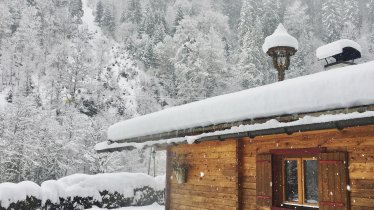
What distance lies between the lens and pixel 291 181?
6402 mm

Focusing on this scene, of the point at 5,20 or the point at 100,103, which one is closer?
the point at 100,103

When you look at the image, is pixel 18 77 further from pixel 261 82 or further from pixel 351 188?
pixel 351 188

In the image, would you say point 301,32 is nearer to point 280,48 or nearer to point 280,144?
point 280,48

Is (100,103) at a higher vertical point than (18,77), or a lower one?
lower

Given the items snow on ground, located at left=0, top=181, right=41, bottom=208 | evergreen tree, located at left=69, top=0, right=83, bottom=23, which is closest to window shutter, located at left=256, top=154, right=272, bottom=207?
snow on ground, located at left=0, top=181, right=41, bottom=208

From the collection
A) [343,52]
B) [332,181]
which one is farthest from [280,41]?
[332,181]

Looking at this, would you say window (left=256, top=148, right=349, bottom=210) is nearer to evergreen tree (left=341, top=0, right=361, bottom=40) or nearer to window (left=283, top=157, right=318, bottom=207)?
window (left=283, top=157, right=318, bottom=207)

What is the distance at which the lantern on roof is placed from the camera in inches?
403

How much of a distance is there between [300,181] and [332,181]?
890 mm

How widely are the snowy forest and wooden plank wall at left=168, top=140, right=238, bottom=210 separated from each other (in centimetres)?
1888

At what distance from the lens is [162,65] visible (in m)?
46.5

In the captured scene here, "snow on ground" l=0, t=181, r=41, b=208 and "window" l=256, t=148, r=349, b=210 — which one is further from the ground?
"window" l=256, t=148, r=349, b=210

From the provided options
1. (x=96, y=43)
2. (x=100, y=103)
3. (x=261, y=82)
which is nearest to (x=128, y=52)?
(x=96, y=43)

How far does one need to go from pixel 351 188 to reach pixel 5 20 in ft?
169
